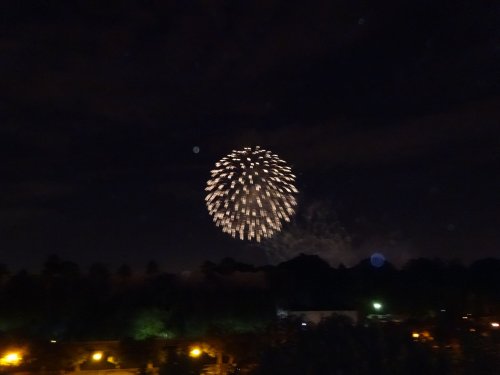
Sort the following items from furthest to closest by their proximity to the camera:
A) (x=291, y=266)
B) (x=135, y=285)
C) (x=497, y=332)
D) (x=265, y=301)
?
(x=291, y=266) → (x=135, y=285) → (x=265, y=301) → (x=497, y=332)

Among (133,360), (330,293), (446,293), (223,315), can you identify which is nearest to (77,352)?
(133,360)

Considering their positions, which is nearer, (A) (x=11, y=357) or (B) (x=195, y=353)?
(B) (x=195, y=353)

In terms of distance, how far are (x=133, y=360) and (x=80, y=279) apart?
118 feet

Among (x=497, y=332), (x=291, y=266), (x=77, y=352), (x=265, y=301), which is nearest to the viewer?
(x=497, y=332)

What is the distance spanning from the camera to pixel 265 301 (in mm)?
37844

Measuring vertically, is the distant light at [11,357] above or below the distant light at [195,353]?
above

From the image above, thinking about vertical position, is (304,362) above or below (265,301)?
below

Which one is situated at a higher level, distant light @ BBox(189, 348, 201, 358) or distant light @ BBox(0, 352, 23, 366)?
distant light @ BBox(0, 352, 23, 366)

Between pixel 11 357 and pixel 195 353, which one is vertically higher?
pixel 11 357

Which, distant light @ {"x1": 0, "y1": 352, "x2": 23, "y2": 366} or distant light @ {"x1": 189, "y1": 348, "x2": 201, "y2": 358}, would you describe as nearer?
distant light @ {"x1": 189, "y1": 348, "x2": 201, "y2": 358}

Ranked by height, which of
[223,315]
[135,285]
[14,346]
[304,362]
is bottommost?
[304,362]

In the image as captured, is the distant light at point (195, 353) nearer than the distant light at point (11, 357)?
Yes

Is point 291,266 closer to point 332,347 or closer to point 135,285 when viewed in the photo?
point 135,285

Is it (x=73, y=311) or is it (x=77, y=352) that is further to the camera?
(x=73, y=311)
